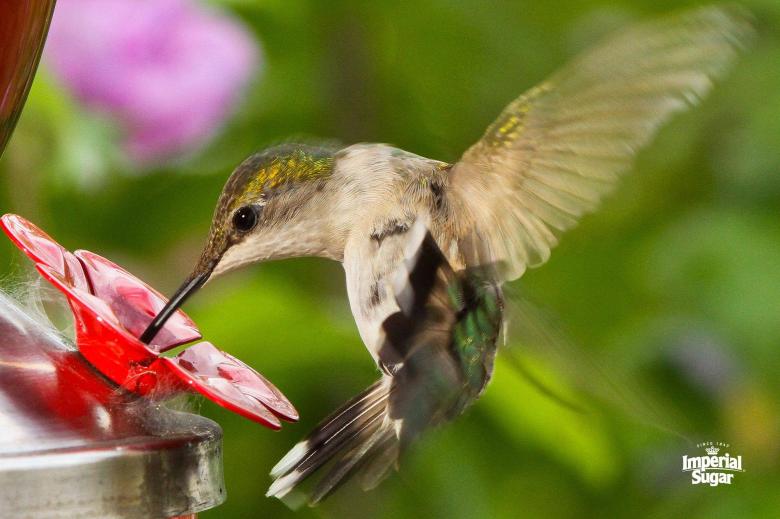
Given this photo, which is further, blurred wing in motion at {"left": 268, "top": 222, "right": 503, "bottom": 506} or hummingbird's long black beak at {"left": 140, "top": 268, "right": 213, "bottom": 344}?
blurred wing in motion at {"left": 268, "top": 222, "right": 503, "bottom": 506}

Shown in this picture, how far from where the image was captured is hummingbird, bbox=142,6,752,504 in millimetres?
1280

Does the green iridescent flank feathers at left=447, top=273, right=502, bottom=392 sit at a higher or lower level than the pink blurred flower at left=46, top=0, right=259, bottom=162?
lower

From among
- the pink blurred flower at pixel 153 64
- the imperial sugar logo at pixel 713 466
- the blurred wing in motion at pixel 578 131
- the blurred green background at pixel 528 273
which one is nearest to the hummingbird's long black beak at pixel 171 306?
the blurred wing in motion at pixel 578 131

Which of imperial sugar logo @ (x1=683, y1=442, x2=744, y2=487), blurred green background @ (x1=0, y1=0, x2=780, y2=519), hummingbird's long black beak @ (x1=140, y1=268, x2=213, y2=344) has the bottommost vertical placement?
imperial sugar logo @ (x1=683, y1=442, x2=744, y2=487)

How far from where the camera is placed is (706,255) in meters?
2.20

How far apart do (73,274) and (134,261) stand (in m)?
1.20

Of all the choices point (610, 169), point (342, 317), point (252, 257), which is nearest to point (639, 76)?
point (610, 169)

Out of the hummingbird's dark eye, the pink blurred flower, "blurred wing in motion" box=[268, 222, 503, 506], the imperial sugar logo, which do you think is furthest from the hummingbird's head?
the imperial sugar logo

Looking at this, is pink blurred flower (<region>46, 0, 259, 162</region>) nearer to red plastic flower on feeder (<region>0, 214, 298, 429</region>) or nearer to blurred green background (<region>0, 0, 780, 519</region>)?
blurred green background (<region>0, 0, 780, 519</region>)

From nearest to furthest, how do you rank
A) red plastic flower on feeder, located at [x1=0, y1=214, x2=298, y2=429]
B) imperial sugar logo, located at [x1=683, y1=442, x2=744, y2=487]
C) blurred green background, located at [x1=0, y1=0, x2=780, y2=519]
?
red plastic flower on feeder, located at [x1=0, y1=214, x2=298, y2=429]
blurred green background, located at [x1=0, y1=0, x2=780, y2=519]
imperial sugar logo, located at [x1=683, y1=442, x2=744, y2=487]

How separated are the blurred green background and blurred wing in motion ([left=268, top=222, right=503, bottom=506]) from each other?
633mm

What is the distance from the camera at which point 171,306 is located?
1177 millimetres

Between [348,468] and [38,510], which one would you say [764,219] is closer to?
[348,468]

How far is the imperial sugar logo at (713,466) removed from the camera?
85.7 inches
